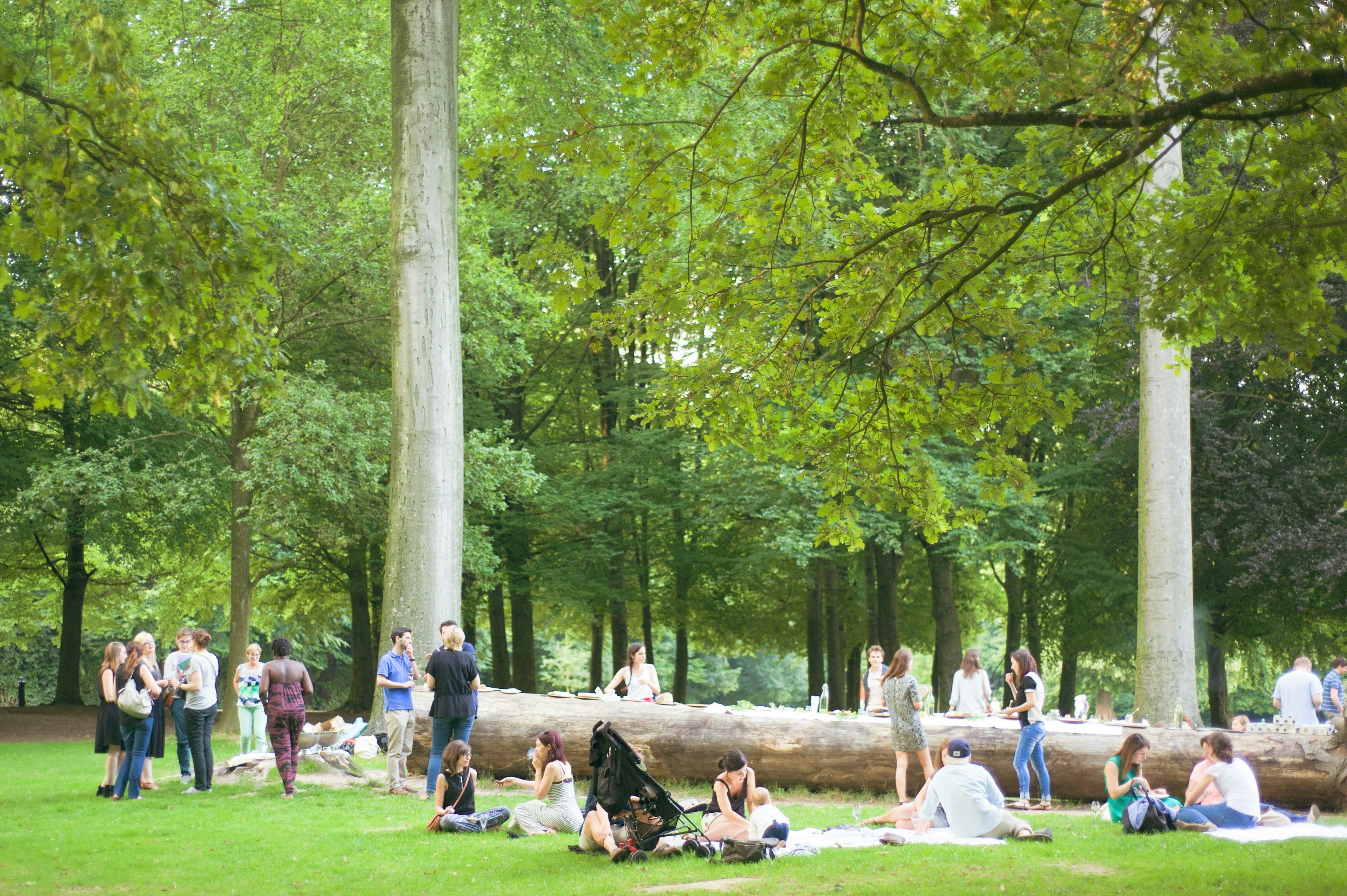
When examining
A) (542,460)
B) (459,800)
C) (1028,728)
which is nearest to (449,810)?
(459,800)

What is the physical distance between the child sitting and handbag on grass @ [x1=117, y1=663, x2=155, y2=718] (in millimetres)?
6099

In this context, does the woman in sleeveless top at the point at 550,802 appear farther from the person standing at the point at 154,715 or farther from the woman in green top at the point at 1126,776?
the woman in green top at the point at 1126,776

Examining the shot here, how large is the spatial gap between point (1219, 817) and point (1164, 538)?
6.06 meters

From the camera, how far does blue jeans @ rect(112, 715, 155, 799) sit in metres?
10.9

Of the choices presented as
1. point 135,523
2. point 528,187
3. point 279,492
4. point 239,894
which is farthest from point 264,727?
point 528,187

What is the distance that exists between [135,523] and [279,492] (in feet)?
24.3

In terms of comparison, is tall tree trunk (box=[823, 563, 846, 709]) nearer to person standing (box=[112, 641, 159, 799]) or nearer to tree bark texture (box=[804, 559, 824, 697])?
tree bark texture (box=[804, 559, 824, 697])

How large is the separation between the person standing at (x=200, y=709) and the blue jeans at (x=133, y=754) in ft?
1.41

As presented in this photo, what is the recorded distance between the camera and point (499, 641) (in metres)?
26.5

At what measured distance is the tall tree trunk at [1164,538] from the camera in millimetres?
14500

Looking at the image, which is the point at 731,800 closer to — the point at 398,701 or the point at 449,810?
the point at 449,810

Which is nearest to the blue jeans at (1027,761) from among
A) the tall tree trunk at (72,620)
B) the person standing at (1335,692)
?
the person standing at (1335,692)

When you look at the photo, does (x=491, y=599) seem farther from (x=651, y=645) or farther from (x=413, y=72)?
(x=413, y=72)

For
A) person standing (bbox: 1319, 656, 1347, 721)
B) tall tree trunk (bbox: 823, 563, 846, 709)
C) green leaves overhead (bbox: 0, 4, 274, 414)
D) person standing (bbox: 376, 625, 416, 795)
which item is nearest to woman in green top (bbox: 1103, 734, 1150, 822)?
person standing (bbox: 1319, 656, 1347, 721)
